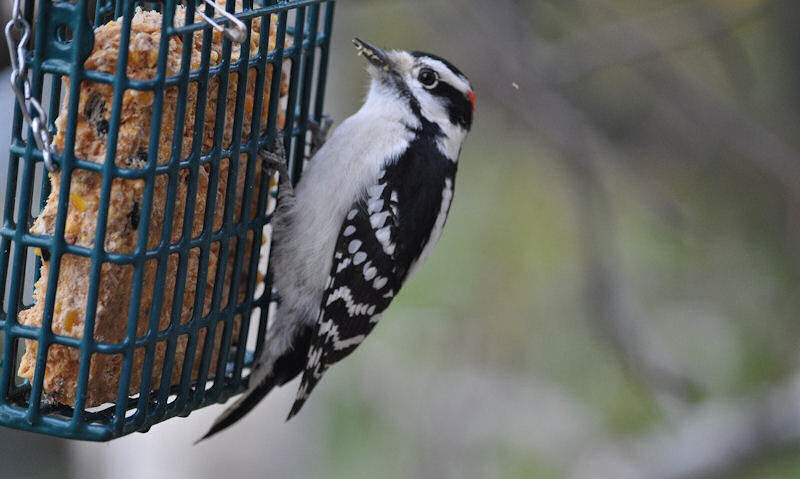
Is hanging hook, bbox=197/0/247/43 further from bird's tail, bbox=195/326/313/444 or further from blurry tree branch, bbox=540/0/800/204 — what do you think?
blurry tree branch, bbox=540/0/800/204

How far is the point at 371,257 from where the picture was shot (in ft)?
11.7

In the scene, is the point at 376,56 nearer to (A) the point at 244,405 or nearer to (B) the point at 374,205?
(B) the point at 374,205

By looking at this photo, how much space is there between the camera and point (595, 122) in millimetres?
5652

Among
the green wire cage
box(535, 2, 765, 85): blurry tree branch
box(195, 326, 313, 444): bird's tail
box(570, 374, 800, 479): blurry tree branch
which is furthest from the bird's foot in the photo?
box(570, 374, 800, 479): blurry tree branch

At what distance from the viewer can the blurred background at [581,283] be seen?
16.2 ft

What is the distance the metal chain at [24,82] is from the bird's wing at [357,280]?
1.18 m

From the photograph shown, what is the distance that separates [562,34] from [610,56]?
875 mm

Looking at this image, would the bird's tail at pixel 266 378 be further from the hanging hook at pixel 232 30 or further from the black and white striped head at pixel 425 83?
the hanging hook at pixel 232 30

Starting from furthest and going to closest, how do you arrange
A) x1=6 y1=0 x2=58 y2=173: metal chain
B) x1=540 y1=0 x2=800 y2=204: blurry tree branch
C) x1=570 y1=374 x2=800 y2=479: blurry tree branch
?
x1=570 y1=374 x2=800 y2=479: blurry tree branch
x1=540 y1=0 x2=800 y2=204: blurry tree branch
x1=6 y1=0 x2=58 y2=173: metal chain

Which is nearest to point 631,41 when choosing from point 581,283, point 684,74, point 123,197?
point 684,74

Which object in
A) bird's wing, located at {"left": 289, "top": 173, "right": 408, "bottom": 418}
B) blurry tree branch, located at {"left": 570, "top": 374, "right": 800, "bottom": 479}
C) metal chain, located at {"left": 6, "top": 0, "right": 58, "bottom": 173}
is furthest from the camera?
blurry tree branch, located at {"left": 570, "top": 374, "right": 800, "bottom": 479}

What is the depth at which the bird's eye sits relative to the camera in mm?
3850

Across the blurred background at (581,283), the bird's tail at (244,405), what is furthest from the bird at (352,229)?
the blurred background at (581,283)

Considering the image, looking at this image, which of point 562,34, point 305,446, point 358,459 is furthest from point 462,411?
point 562,34
